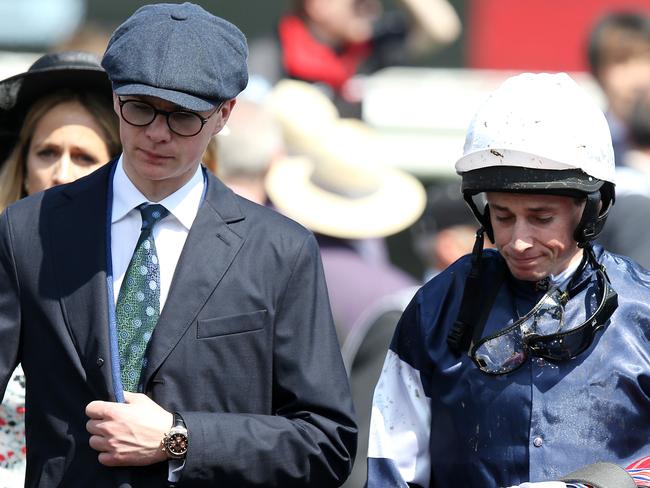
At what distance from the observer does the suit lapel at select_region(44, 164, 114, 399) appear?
10.1ft

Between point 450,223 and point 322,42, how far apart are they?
5.87 feet

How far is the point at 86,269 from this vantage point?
3.16 m

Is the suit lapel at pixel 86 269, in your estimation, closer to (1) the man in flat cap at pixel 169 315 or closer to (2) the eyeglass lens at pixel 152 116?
(1) the man in flat cap at pixel 169 315

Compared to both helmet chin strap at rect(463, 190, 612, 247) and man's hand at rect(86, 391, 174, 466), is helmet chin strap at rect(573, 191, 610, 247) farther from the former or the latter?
man's hand at rect(86, 391, 174, 466)

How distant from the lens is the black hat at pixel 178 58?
9.99ft

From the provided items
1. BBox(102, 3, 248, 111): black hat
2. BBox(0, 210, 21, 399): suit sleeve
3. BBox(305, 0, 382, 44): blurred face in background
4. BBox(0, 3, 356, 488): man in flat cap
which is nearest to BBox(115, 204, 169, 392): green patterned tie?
BBox(0, 3, 356, 488): man in flat cap

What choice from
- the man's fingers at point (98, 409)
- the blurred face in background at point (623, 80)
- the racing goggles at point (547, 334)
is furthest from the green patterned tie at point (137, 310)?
the blurred face in background at point (623, 80)

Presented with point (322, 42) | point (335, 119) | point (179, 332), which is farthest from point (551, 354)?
point (322, 42)

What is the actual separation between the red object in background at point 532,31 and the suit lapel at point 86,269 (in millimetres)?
7169

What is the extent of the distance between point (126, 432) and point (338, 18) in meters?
5.08

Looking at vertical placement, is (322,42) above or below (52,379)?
above

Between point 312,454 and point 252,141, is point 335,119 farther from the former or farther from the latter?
point 312,454

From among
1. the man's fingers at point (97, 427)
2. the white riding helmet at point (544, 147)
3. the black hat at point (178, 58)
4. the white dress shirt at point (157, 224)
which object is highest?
the black hat at point (178, 58)

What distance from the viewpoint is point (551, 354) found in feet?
10.3
